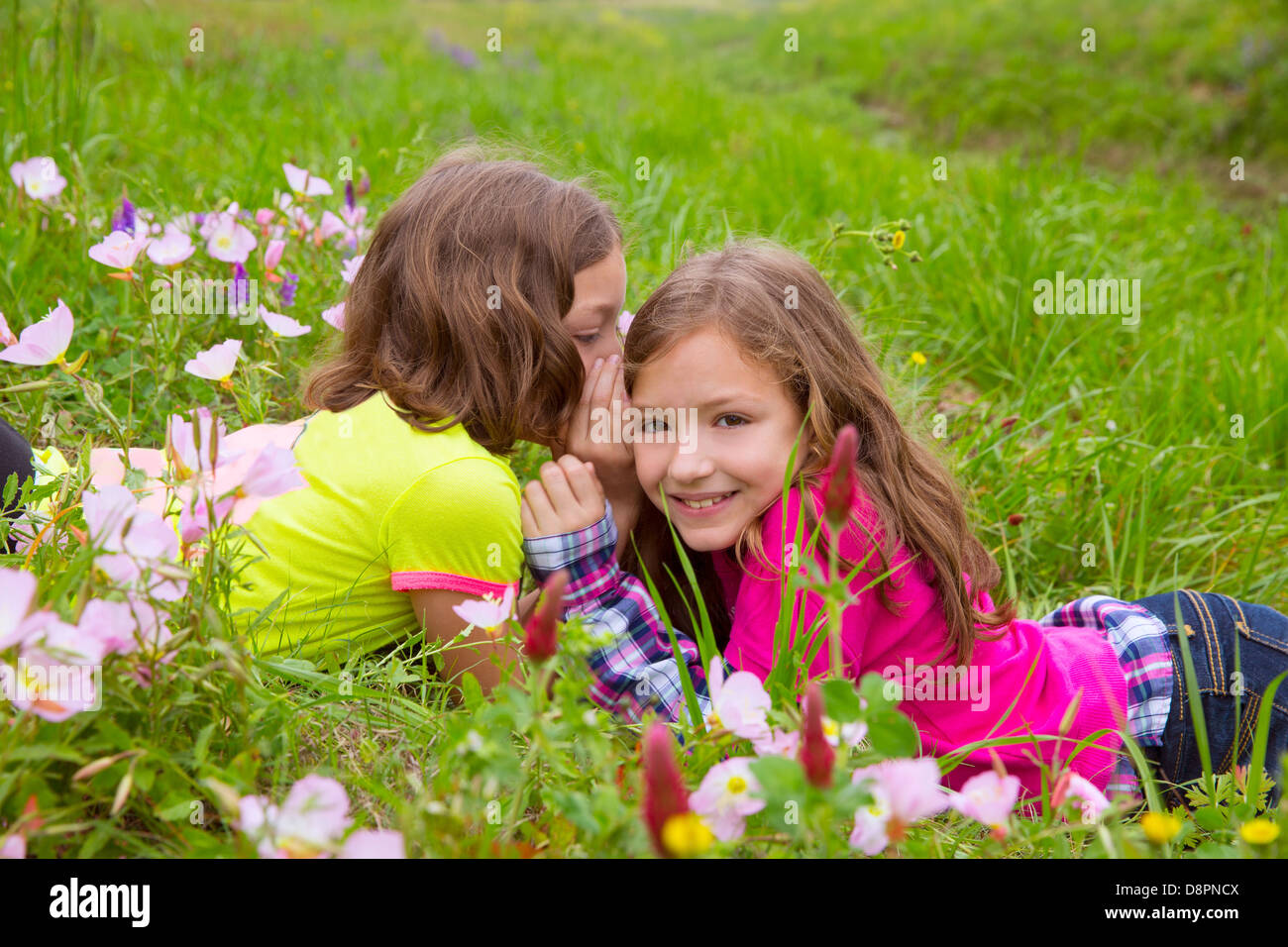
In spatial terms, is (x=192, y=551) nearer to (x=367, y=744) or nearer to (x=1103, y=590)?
(x=367, y=744)

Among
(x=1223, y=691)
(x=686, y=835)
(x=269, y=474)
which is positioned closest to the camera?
(x=686, y=835)

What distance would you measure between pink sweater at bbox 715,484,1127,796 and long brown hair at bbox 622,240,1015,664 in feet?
0.11

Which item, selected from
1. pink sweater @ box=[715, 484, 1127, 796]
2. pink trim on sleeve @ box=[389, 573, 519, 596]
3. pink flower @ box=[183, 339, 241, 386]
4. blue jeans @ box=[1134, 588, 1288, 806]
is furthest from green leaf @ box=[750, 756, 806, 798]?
blue jeans @ box=[1134, 588, 1288, 806]

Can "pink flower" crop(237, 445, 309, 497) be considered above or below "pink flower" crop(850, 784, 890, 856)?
above

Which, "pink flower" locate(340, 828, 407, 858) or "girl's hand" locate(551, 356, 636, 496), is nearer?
"pink flower" locate(340, 828, 407, 858)

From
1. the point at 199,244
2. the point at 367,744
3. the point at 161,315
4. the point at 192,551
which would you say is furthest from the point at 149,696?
the point at 199,244

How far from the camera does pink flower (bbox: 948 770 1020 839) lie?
96 centimetres

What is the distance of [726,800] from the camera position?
1.01m

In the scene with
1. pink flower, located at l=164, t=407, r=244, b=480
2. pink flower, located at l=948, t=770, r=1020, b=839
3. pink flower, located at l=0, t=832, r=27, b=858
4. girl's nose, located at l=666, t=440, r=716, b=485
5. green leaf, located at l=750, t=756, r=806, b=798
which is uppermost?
girl's nose, located at l=666, t=440, r=716, b=485

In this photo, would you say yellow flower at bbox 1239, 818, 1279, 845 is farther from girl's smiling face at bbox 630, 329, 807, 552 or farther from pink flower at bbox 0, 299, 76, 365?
pink flower at bbox 0, 299, 76, 365

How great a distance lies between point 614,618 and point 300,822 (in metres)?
1.13

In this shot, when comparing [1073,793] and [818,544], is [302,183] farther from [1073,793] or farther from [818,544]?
[1073,793]

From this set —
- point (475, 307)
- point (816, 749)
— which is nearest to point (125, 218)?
point (475, 307)

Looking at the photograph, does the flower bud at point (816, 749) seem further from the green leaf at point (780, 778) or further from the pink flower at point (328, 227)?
the pink flower at point (328, 227)
